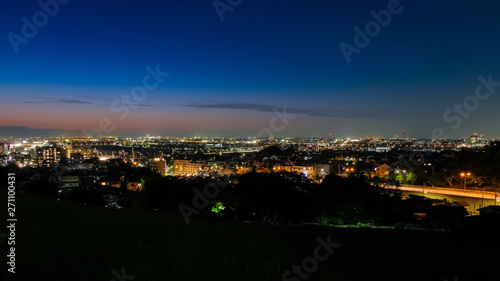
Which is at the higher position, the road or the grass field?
the grass field

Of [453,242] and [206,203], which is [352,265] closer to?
[453,242]

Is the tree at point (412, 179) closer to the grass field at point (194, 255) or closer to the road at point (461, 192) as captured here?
the road at point (461, 192)

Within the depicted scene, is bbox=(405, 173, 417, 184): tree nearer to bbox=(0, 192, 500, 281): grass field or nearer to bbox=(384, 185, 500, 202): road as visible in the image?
bbox=(384, 185, 500, 202): road

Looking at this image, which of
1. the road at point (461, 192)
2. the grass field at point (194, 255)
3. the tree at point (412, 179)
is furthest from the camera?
the tree at point (412, 179)

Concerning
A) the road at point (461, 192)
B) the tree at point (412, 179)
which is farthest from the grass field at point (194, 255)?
the tree at point (412, 179)

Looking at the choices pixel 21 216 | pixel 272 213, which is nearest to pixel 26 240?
pixel 21 216

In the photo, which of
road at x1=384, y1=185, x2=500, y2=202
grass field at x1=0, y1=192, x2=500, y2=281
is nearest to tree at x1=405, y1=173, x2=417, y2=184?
road at x1=384, y1=185, x2=500, y2=202

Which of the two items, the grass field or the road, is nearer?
the grass field

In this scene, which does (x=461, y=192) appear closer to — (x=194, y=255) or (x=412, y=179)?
(x=412, y=179)

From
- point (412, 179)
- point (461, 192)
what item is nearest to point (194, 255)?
point (461, 192)

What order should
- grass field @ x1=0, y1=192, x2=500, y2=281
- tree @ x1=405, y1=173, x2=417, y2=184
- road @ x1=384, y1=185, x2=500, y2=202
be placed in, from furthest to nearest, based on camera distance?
tree @ x1=405, y1=173, x2=417, y2=184
road @ x1=384, y1=185, x2=500, y2=202
grass field @ x1=0, y1=192, x2=500, y2=281
